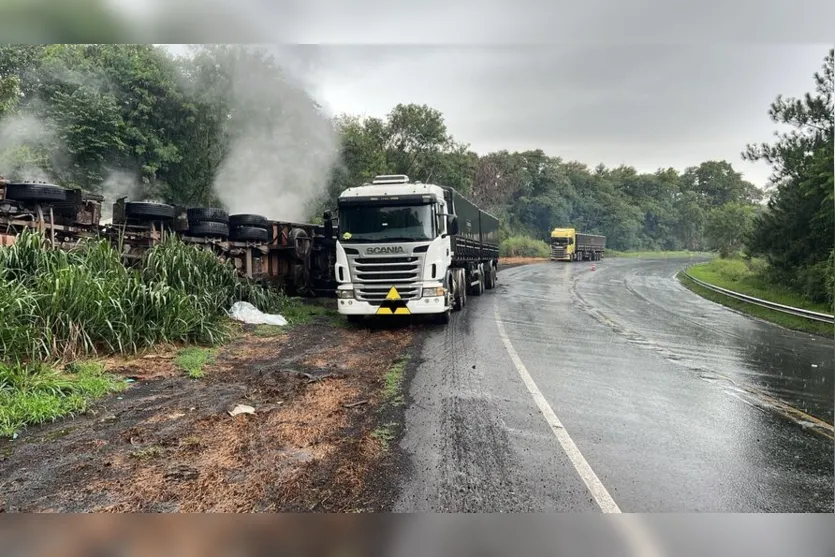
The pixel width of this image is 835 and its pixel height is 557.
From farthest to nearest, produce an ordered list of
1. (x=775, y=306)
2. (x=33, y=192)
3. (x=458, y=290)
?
(x=775, y=306), (x=458, y=290), (x=33, y=192)

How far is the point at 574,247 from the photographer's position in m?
24.6

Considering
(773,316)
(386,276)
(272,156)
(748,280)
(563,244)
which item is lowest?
(773,316)

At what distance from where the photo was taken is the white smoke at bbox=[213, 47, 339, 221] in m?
13.3

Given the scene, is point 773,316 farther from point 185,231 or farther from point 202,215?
point 185,231

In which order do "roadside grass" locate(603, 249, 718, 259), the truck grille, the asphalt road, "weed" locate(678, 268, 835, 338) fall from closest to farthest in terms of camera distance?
the asphalt road, the truck grille, "weed" locate(678, 268, 835, 338), "roadside grass" locate(603, 249, 718, 259)

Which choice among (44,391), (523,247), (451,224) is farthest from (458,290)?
(523,247)

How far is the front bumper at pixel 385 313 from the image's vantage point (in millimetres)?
8539

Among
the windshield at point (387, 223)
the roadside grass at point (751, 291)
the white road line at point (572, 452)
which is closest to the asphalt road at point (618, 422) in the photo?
the white road line at point (572, 452)

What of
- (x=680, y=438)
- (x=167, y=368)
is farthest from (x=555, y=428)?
(x=167, y=368)

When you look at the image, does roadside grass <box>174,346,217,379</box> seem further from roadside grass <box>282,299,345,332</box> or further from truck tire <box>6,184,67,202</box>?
truck tire <box>6,184,67,202</box>

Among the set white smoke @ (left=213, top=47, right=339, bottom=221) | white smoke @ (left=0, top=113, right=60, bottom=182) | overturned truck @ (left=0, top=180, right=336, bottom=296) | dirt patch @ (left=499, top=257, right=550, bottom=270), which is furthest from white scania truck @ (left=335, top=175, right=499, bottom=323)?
dirt patch @ (left=499, top=257, right=550, bottom=270)

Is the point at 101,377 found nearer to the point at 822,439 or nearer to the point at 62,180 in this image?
the point at 822,439

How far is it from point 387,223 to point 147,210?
432cm

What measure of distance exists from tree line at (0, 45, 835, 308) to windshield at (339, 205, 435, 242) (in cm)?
144
